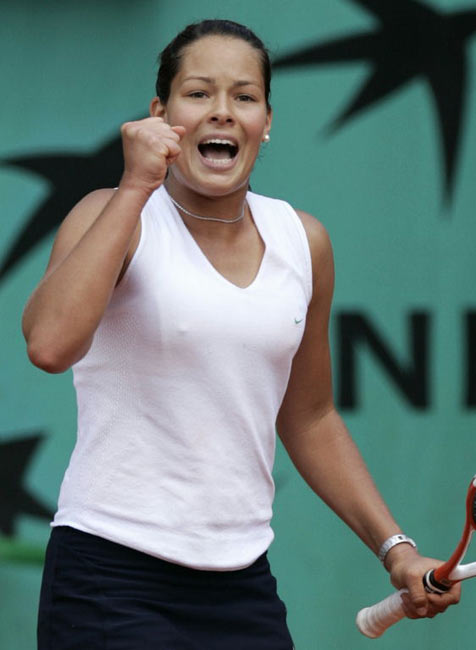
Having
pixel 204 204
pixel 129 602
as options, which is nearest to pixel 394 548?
pixel 129 602

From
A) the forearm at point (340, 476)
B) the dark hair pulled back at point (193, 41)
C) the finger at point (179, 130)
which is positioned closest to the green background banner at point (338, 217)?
the forearm at point (340, 476)

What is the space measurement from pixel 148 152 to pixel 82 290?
27 cm

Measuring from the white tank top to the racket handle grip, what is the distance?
35 cm

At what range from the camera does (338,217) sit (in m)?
4.02

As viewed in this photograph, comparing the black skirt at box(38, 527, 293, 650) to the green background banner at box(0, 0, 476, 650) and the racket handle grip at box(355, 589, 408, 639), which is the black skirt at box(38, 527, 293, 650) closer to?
the racket handle grip at box(355, 589, 408, 639)

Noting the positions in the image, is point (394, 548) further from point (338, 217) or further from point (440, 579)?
point (338, 217)

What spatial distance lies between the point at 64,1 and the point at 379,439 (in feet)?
5.28

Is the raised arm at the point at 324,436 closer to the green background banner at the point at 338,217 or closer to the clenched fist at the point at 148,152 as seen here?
the clenched fist at the point at 148,152

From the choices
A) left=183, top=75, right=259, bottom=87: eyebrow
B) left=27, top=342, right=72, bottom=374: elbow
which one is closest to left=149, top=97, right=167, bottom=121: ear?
left=183, top=75, right=259, bottom=87: eyebrow

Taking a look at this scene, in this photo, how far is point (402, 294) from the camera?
4051 mm

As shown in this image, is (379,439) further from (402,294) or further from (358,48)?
(358,48)

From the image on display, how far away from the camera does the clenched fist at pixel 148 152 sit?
7.51 ft

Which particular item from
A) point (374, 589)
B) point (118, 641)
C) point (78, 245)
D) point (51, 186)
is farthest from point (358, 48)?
point (118, 641)

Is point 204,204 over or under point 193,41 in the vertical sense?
under
